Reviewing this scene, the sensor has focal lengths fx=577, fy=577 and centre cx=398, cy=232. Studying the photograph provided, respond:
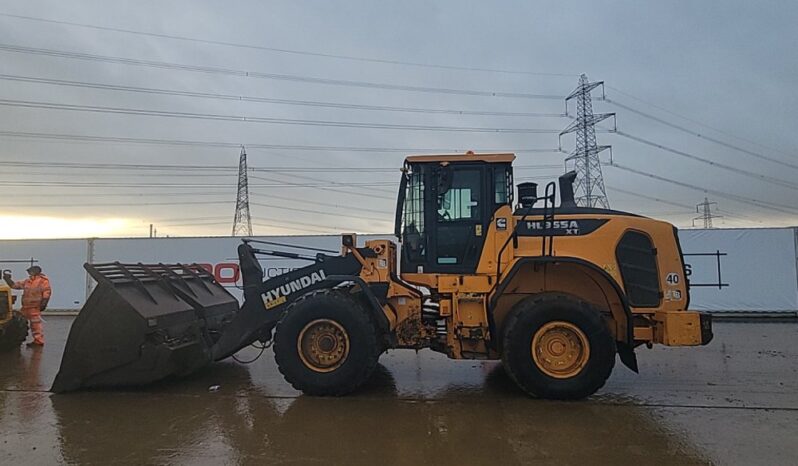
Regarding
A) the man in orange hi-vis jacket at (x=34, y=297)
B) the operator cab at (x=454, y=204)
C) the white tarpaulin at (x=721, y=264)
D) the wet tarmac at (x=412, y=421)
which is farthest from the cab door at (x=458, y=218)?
the white tarpaulin at (x=721, y=264)

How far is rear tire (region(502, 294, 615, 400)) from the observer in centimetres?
621

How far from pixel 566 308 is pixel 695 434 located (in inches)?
66.3

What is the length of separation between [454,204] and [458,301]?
1156mm

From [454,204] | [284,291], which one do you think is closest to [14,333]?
[284,291]

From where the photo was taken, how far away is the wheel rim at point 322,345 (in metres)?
6.53

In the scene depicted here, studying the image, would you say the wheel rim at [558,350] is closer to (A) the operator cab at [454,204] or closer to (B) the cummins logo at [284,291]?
(A) the operator cab at [454,204]

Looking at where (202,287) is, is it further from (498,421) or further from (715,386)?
(715,386)

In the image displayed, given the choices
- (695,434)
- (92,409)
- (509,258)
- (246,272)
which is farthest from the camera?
(246,272)

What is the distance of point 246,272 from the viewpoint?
287 inches

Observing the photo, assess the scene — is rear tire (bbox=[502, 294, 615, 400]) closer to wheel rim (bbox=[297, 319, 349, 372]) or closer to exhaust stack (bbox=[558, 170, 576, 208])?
exhaust stack (bbox=[558, 170, 576, 208])

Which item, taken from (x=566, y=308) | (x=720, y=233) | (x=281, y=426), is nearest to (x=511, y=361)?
(x=566, y=308)

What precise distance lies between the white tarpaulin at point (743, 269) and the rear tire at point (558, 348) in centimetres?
984

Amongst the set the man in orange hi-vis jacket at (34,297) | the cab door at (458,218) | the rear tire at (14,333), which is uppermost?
the cab door at (458,218)

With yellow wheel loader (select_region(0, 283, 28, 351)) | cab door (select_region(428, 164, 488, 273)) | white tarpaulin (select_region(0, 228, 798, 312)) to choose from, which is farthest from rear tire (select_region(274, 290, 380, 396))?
white tarpaulin (select_region(0, 228, 798, 312))
